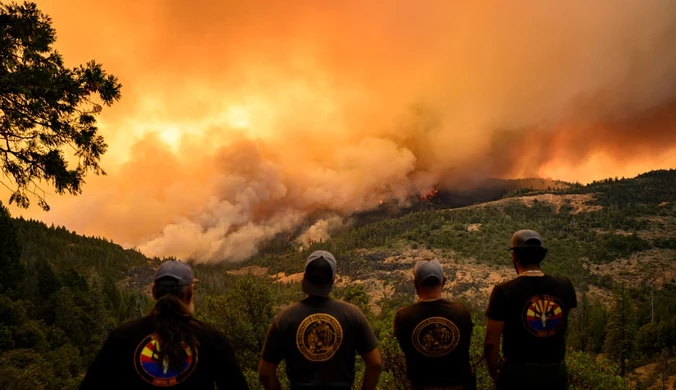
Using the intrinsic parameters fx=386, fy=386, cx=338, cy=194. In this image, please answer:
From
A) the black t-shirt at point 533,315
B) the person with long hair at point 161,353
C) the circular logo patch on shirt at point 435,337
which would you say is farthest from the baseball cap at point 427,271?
the person with long hair at point 161,353

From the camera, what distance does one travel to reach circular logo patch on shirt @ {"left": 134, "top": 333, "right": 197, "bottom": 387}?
354 cm

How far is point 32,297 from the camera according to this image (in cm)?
8162

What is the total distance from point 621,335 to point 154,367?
91.0m

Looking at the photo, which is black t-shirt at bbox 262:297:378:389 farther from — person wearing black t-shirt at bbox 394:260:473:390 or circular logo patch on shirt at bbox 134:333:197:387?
circular logo patch on shirt at bbox 134:333:197:387

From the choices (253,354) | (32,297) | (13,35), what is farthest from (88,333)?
(13,35)

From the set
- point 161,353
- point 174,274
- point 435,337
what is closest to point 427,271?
point 435,337

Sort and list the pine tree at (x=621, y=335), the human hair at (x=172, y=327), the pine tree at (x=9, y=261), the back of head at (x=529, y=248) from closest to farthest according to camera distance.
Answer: the human hair at (x=172, y=327)
the back of head at (x=529, y=248)
the pine tree at (x=9, y=261)
the pine tree at (x=621, y=335)

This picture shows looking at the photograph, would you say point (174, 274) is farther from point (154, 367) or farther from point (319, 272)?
point (319, 272)

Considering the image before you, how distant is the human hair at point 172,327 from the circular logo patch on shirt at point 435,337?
3309 millimetres

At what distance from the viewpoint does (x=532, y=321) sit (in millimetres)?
5402

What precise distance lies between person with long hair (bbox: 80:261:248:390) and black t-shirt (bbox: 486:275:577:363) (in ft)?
12.6

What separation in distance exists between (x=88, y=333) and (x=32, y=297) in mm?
13686

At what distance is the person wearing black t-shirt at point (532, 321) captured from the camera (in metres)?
5.38

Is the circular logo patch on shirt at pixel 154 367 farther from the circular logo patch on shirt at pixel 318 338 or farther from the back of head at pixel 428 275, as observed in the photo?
the back of head at pixel 428 275
